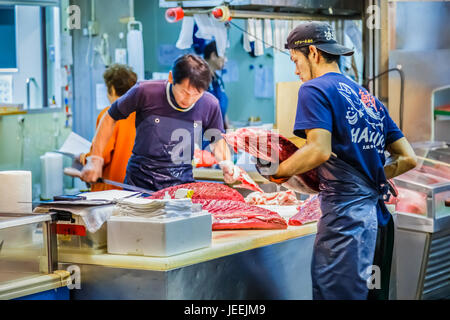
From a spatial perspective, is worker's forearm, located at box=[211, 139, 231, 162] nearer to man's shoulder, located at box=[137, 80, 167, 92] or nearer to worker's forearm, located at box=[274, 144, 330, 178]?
man's shoulder, located at box=[137, 80, 167, 92]

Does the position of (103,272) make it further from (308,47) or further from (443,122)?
(443,122)

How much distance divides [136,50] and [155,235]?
5.36 meters

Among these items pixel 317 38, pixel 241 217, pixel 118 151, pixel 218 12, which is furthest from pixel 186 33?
pixel 317 38

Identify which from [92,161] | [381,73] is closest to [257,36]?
[381,73]

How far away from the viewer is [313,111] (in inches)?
115

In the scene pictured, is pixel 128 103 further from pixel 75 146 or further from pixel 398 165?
pixel 398 165

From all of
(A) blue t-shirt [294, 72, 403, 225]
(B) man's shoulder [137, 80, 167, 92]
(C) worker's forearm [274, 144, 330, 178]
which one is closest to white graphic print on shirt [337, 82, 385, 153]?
(A) blue t-shirt [294, 72, 403, 225]

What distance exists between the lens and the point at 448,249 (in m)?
4.64

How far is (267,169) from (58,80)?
5573 mm

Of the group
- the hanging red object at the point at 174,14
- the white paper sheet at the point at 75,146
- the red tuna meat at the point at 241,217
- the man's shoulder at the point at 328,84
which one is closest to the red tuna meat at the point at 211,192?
→ the red tuna meat at the point at 241,217

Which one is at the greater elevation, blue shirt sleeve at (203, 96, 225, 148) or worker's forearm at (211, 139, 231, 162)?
blue shirt sleeve at (203, 96, 225, 148)

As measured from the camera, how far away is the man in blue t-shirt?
2.94 meters

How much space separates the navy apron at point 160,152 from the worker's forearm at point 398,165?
170 centimetres
